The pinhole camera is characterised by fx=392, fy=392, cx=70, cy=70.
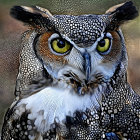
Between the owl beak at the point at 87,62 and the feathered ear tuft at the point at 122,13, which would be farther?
the feathered ear tuft at the point at 122,13

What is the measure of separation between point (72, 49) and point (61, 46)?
4cm

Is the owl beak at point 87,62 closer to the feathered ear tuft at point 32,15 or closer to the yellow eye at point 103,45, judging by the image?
the yellow eye at point 103,45

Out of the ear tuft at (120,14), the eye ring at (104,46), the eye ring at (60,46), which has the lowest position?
the eye ring at (104,46)

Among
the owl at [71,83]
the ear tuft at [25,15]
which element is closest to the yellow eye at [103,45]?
the owl at [71,83]

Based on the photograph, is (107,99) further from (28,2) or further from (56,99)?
(28,2)

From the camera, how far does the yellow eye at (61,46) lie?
134cm

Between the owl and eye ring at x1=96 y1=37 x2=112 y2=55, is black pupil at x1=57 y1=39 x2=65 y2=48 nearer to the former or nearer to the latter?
the owl

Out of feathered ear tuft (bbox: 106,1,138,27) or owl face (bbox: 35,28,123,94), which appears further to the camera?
feathered ear tuft (bbox: 106,1,138,27)

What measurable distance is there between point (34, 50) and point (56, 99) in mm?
202

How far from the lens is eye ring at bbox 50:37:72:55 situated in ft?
4.40

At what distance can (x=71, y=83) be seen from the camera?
4.66 ft

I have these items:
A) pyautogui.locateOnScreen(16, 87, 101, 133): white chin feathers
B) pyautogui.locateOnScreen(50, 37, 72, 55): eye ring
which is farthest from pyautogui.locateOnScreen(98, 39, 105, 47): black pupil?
pyautogui.locateOnScreen(16, 87, 101, 133): white chin feathers

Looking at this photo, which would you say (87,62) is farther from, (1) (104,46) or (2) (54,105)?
(2) (54,105)

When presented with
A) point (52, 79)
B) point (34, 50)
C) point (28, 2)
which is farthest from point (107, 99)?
point (28, 2)
